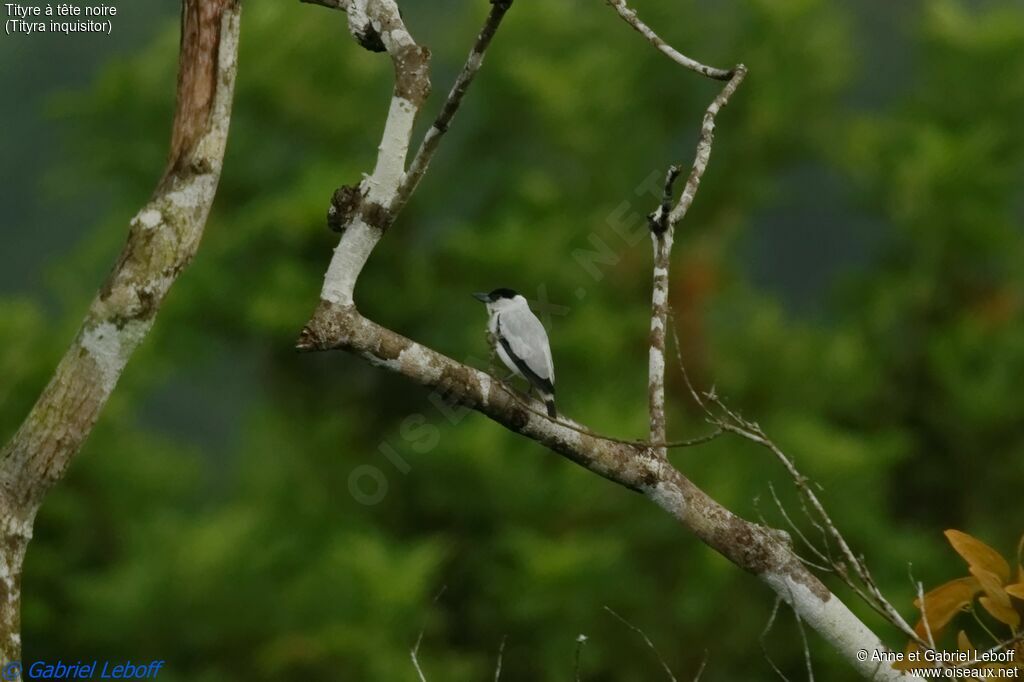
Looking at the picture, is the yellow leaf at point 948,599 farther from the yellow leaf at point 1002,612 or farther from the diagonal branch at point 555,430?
the diagonal branch at point 555,430

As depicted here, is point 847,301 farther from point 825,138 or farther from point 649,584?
point 649,584

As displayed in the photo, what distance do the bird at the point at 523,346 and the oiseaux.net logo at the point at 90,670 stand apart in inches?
169

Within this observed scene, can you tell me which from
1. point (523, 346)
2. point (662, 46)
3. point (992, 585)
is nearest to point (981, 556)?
point (992, 585)

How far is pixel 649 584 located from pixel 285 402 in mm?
3948

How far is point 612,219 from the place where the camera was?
13391 millimetres

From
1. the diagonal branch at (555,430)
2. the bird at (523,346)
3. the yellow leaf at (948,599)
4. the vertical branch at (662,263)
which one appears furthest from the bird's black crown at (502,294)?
the yellow leaf at (948,599)

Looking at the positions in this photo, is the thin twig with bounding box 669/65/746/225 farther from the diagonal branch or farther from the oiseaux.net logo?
the oiseaux.net logo

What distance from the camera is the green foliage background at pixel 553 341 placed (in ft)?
37.5

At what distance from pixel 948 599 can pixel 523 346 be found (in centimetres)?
188

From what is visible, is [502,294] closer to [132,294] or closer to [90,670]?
[132,294]

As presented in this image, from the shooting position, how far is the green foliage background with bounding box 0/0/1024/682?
11.4 m

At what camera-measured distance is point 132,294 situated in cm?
337

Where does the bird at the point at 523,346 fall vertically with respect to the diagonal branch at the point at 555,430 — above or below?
below

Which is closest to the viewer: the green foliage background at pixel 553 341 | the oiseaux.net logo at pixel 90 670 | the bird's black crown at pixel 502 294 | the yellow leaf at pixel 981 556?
the yellow leaf at pixel 981 556
